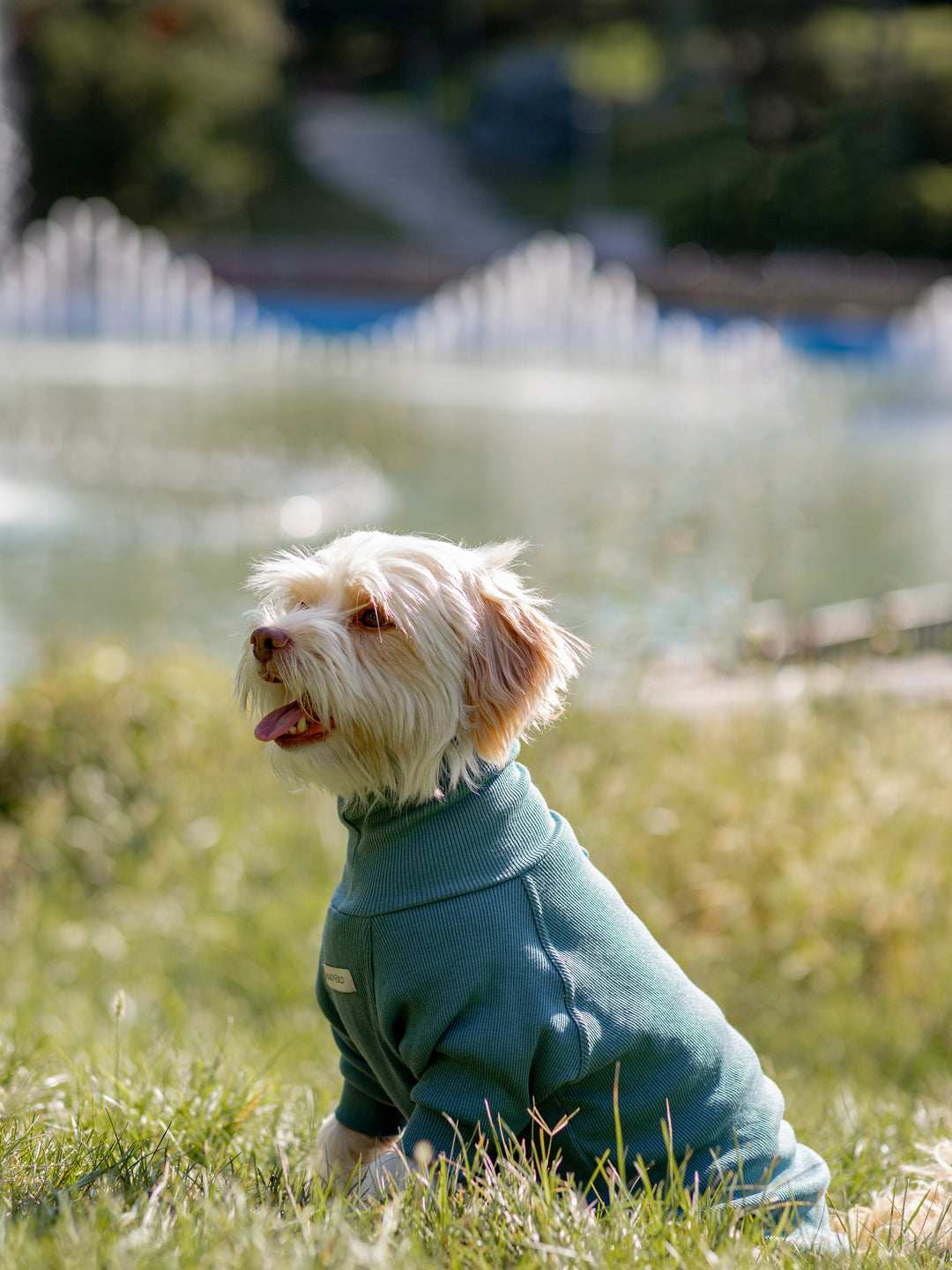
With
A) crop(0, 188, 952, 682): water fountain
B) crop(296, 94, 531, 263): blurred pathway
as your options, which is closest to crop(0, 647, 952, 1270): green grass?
crop(0, 188, 952, 682): water fountain

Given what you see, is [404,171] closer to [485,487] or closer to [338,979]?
[485,487]

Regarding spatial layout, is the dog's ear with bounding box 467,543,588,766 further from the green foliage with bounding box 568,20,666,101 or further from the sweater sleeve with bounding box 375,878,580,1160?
Answer: the green foliage with bounding box 568,20,666,101

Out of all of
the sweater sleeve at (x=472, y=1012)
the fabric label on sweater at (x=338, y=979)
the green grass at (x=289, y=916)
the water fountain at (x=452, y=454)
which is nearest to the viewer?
the sweater sleeve at (x=472, y=1012)

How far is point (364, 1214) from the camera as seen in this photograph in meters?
1.91

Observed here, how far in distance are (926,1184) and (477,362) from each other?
65.6ft

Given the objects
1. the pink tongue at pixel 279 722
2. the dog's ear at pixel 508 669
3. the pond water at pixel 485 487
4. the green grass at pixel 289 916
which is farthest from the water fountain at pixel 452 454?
the pink tongue at pixel 279 722

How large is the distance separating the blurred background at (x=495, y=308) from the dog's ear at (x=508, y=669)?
7.41ft

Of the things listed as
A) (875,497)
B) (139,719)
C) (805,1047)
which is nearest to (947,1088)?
(805,1047)

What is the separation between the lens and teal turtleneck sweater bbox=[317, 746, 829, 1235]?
6.45ft

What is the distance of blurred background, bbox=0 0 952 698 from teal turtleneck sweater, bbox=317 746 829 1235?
2.26 m

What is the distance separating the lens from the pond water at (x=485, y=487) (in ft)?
22.3

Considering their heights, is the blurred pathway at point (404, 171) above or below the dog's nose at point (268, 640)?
below

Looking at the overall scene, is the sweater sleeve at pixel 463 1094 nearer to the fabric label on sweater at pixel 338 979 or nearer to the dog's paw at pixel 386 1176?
the dog's paw at pixel 386 1176

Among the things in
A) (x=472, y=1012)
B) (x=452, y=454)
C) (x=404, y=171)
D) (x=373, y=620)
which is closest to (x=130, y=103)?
(x=404, y=171)
